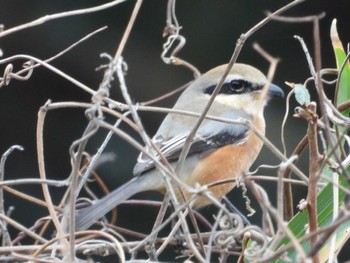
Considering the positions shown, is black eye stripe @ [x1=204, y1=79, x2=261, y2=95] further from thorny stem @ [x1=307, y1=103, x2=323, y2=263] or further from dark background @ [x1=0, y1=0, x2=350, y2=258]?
thorny stem @ [x1=307, y1=103, x2=323, y2=263]

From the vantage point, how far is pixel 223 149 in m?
3.34

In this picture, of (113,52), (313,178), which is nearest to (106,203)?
(313,178)

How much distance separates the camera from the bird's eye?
3.60m

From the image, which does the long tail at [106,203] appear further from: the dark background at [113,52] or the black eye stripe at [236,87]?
the dark background at [113,52]

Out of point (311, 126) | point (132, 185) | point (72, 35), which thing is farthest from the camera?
point (72, 35)

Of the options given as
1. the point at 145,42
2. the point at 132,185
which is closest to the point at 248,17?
the point at 145,42

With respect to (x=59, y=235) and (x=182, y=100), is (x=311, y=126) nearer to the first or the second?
(x=59, y=235)

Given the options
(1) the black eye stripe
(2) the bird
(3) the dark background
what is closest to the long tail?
(2) the bird

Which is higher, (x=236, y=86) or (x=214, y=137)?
(x=236, y=86)

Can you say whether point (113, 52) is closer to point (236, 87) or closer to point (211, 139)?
point (236, 87)

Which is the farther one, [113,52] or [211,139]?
[113,52]

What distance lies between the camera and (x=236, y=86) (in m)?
3.62

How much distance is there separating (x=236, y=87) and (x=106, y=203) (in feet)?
4.23

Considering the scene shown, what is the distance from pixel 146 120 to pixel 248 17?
856 millimetres
